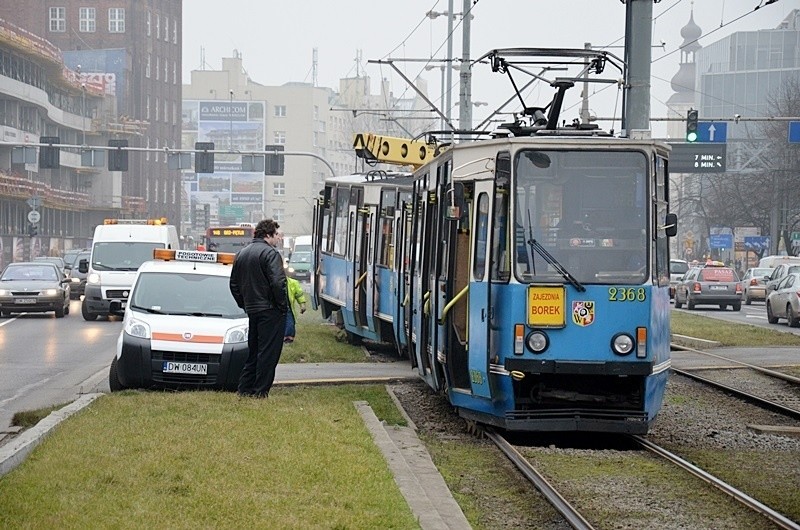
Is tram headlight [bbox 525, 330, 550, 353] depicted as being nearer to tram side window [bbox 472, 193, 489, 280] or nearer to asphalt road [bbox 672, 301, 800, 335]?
tram side window [bbox 472, 193, 489, 280]

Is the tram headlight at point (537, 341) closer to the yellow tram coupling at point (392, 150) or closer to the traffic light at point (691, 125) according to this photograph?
the yellow tram coupling at point (392, 150)

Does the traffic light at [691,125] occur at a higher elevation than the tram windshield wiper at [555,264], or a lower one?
higher

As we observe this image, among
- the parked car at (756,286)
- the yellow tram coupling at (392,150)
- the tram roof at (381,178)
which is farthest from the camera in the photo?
the parked car at (756,286)

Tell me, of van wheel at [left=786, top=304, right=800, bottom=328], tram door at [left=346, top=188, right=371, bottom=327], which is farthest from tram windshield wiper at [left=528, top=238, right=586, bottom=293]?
van wheel at [left=786, top=304, right=800, bottom=328]

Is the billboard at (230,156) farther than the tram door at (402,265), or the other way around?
the billboard at (230,156)

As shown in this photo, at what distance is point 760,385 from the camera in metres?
19.4

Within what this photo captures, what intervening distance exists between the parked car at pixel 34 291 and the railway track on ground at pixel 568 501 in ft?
84.0

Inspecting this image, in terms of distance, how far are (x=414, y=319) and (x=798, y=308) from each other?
71.8 ft

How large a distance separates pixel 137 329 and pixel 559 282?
5.97 meters

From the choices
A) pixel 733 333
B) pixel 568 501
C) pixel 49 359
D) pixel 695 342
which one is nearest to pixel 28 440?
pixel 568 501

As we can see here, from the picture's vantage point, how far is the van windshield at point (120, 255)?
3562 centimetres

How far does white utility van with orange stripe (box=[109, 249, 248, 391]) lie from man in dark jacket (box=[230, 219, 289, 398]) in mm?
1344

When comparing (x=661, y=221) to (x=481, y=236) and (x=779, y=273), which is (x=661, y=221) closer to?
(x=481, y=236)

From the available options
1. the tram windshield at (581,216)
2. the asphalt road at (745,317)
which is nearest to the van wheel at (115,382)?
the tram windshield at (581,216)
